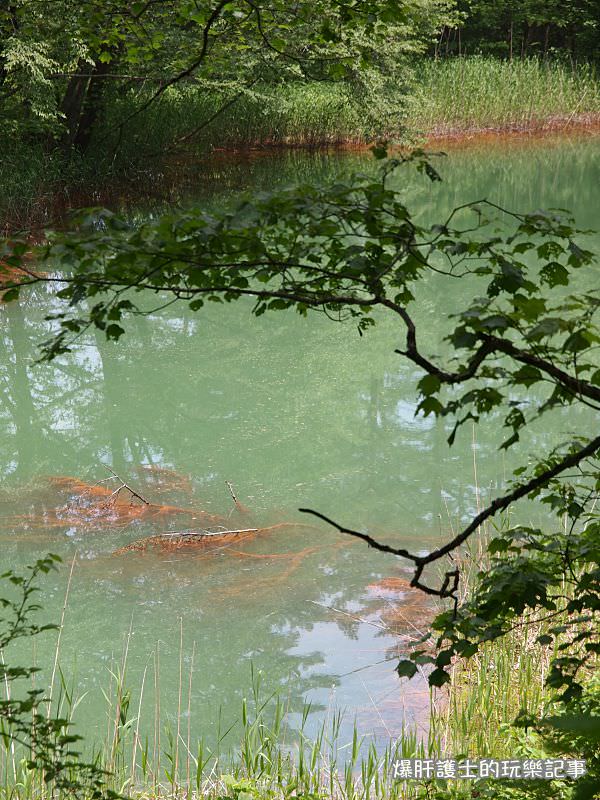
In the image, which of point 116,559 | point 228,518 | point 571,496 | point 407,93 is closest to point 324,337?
point 228,518

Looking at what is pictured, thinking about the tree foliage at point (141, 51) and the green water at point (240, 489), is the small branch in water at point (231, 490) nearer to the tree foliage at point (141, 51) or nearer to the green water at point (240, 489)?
the green water at point (240, 489)

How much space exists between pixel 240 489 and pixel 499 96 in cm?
1705

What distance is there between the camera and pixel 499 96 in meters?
20.4

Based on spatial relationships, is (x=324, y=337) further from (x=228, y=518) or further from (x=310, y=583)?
(x=310, y=583)

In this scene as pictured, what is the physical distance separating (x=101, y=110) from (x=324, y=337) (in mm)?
7017

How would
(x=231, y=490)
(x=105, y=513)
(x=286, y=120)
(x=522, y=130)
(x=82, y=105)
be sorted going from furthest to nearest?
(x=522, y=130) < (x=286, y=120) < (x=82, y=105) < (x=231, y=490) < (x=105, y=513)

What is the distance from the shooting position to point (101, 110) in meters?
13.8

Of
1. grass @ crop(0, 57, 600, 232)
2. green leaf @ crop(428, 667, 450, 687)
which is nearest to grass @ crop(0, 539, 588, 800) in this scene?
green leaf @ crop(428, 667, 450, 687)

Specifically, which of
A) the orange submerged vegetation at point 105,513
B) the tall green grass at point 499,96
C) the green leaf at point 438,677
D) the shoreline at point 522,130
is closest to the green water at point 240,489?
the orange submerged vegetation at point 105,513

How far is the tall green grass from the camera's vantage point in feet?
65.3

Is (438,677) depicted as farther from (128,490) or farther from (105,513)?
(128,490)

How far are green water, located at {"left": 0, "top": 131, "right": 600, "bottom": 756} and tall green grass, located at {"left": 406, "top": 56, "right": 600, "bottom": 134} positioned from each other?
11256 millimetres

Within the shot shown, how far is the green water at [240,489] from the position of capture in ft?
12.1

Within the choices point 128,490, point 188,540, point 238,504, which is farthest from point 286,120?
point 188,540
